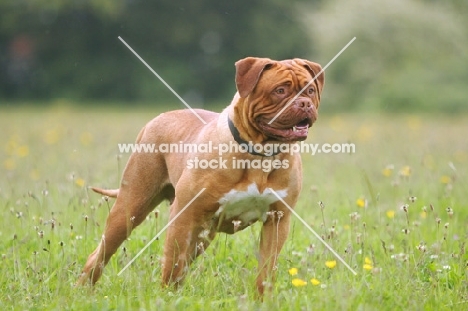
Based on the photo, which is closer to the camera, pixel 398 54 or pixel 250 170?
pixel 250 170

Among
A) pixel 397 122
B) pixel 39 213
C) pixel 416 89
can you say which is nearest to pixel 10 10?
pixel 416 89

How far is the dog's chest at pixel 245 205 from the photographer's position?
5102mm

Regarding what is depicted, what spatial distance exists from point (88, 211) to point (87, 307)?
2249mm

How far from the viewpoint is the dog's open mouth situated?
5.02m

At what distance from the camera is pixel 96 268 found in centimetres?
550

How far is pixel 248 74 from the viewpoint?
506 cm

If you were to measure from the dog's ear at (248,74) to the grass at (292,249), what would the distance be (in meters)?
0.90

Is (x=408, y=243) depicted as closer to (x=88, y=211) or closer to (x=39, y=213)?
(x=88, y=211)

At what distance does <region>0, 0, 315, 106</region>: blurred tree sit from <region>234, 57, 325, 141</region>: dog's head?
92.5ft

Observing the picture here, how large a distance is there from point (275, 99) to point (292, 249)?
4.81 ft

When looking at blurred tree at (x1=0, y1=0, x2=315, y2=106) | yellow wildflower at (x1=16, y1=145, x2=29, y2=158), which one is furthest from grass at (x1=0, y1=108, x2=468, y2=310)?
blurred tree at (x1=0, y1=0, x2=315, y2=106)

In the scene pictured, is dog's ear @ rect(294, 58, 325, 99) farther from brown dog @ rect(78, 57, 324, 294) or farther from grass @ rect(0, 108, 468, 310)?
grass @ rect(0, 108, 468, 310)

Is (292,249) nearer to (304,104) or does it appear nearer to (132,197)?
(132,197)

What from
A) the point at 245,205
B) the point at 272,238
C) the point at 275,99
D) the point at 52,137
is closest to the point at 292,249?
the point at 272,238
